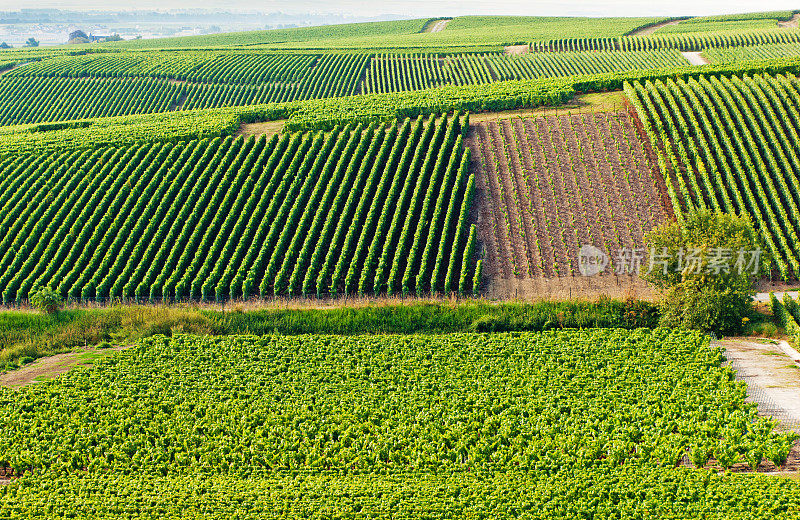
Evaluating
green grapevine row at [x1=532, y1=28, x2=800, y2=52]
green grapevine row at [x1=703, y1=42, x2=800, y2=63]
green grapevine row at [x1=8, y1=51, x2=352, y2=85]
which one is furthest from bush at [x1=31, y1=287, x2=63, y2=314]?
green grapevine row at [x1=532, y1=28, x2=800, y2=52]

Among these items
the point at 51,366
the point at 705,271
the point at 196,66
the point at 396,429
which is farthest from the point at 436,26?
the point at 396,429

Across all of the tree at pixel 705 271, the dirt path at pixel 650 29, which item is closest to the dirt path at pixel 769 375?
the tree at pixel 705 271

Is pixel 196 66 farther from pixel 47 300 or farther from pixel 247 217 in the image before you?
pixel 47 300

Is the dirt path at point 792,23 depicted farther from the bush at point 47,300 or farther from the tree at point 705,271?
the bush at point 47,300

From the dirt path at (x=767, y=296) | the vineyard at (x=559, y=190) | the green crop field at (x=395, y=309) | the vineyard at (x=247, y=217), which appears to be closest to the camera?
the green crop field at (x=395, y=309)

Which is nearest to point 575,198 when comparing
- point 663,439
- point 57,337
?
point 663,439

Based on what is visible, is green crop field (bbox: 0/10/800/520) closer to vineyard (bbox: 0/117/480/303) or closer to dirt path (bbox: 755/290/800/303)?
vineyard (bbox: 0/117/480/303)
